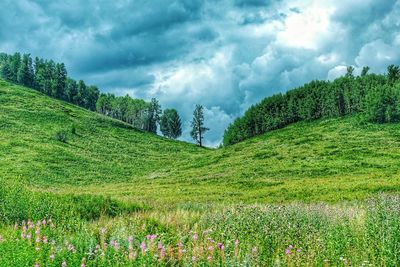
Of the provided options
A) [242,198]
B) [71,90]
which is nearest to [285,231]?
[242,198]

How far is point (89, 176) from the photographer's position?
75062 mm

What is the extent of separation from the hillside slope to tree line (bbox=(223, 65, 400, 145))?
6352 millimetres

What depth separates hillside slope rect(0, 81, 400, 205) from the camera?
4698 centimetres

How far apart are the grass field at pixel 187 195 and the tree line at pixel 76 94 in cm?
2707

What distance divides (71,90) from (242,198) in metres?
161

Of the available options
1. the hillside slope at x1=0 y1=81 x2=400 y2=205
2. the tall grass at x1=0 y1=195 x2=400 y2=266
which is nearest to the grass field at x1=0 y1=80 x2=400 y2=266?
the tall grass at x1=0 y1=195 x2=400 y2=266

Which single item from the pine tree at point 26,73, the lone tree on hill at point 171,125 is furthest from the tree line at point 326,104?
the pine tree at point 26,73

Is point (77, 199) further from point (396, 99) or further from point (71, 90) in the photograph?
point (71, 90)

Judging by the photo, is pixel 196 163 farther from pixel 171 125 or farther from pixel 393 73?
pixel 171 125

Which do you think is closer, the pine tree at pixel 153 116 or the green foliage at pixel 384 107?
the green foliage at pixel 384 107

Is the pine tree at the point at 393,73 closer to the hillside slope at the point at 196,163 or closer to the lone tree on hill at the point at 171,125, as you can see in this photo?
the hillside slope at the point at 196,163

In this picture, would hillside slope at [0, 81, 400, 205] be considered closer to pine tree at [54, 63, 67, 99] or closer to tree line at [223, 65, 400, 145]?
tree line at [223, 65, 400, 145]

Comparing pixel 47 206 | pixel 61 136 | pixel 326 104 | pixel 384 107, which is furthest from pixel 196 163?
pixel 47 206

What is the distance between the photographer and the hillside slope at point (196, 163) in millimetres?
46978
